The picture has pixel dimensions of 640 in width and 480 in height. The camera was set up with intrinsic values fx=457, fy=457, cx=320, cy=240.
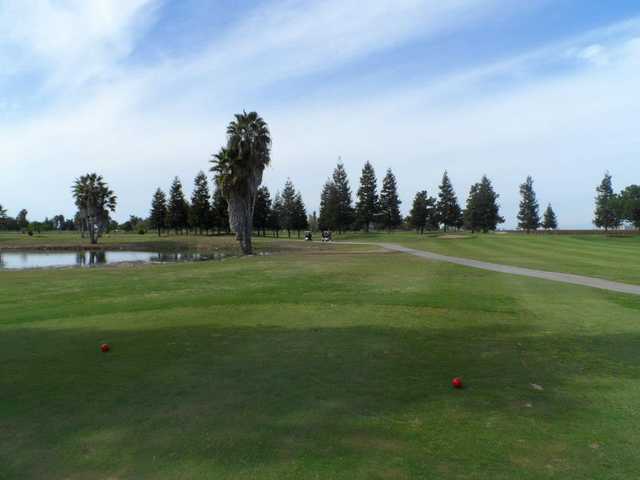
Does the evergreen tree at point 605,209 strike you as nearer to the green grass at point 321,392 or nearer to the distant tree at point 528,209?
the distant tree at point 528,209

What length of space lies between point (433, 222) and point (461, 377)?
100 meters

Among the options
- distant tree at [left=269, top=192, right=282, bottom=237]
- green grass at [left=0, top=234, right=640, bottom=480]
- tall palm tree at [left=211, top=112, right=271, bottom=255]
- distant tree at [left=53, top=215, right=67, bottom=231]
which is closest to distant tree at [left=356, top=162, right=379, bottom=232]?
distant tree at [left=269, top=192, right=282, bottom=237]

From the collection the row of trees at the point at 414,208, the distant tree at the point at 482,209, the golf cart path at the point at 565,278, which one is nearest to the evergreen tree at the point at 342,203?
the row of trees at the point at 414,208

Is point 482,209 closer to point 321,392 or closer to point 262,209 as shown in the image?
point 262,209

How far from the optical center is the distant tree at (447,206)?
333ft

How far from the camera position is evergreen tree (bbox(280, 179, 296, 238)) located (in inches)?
3684

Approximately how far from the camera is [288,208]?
9494cm

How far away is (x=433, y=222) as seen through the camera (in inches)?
4070

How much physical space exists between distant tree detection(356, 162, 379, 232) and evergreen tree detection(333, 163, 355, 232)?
1817 millimetres

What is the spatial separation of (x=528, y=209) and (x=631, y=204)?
84.5ft

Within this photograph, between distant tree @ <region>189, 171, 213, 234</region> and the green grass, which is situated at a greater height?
distant tree @ <region>189, 171, 213, 234</region>

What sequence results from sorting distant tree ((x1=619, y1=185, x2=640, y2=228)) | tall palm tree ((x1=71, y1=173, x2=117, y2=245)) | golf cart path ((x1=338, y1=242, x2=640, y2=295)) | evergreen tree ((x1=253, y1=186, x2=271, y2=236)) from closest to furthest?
golf cart path ((x1=338, y1=242, x2=640, y2=295)), tall palm tree ((x1=71, y1=173, x2=117, y2=245)), distant tree ((x1=619, y1=185, x2=640, y2=228)), evergreen tree ((x1=253, y1=186, x2=271, y2=236))

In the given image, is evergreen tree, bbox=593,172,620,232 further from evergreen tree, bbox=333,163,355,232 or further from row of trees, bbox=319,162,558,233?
evergreen tree, bbox=333,163,355,232

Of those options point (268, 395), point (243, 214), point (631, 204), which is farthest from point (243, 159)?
point (631, 204)
